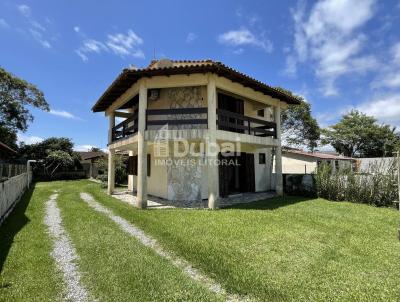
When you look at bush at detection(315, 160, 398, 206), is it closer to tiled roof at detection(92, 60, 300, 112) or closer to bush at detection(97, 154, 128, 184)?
tiled roof at detection(92, 60, 300, 112)

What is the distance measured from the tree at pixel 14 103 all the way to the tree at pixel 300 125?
2752 cm

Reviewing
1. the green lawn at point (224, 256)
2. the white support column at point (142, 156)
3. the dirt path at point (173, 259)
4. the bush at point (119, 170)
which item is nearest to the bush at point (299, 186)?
the green lawn at point (224, 256)

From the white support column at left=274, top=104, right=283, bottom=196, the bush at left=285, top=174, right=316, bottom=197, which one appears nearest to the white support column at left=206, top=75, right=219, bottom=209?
the white support column at left=274, top=104, right=283, bottom=196

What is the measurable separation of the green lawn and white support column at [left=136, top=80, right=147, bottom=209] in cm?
144

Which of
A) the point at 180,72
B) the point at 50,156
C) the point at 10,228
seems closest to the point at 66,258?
the point at 10,228

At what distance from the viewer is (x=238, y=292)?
3.76 m

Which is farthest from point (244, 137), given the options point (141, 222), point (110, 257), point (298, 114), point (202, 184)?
point (298, 114)

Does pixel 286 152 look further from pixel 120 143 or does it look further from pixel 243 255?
pixel 243 255

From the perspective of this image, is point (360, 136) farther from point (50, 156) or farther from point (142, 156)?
point (50, 156)

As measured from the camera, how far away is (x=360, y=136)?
41938 mm

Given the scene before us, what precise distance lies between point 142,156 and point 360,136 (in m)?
42.3

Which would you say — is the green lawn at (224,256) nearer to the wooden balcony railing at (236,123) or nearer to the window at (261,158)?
the wooden balcony railing at (236,123)

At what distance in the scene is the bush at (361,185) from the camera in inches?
428

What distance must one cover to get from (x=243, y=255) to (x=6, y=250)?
499 centimetres
